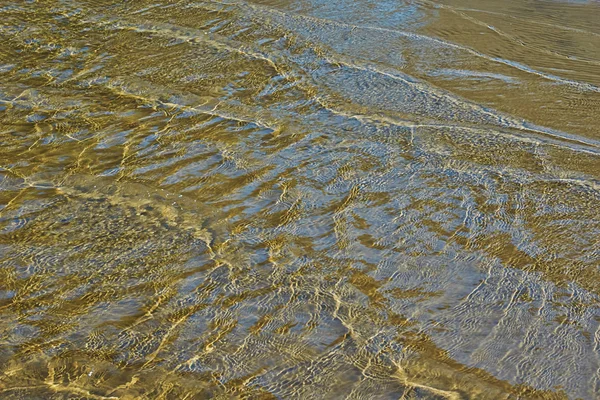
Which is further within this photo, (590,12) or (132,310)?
(590,12)

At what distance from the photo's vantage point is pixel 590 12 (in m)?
9.43

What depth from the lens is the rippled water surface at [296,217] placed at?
3252mm

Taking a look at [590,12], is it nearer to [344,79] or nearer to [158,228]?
[344,79]

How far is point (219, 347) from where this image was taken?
10.9ft

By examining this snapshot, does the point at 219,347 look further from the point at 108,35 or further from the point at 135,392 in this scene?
the point at 108,35

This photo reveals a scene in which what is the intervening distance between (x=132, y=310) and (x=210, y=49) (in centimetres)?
473

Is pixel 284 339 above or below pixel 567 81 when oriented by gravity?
below

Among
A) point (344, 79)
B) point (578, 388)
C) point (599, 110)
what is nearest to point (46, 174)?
point (344, 79)

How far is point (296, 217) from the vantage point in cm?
449

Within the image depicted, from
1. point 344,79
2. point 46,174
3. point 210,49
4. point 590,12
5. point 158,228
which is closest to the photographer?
point 158,228

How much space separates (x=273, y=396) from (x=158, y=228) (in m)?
1.68

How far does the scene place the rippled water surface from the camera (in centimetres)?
325

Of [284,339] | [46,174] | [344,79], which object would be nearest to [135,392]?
[284,339]

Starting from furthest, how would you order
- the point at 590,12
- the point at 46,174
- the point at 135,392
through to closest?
the point at 590,12
the point at 46,174
the point at 135,392
